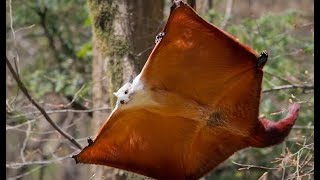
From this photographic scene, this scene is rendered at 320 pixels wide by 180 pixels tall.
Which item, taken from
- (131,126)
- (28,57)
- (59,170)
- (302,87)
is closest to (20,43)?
(28,57)

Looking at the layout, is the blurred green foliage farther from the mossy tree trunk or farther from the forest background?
the mossy tree trunk

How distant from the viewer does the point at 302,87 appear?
14.3 ft

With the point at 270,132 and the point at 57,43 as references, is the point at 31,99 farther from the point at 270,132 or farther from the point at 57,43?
the point at 57,43

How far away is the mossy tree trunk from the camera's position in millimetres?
3107

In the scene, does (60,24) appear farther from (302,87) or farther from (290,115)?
(290,115)

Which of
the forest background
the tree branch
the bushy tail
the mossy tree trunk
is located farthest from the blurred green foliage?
the bushy tail

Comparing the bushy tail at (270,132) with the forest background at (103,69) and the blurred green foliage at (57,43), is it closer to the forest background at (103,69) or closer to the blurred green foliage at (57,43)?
the forest background at (103,69)

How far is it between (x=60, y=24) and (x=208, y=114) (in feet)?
12.7

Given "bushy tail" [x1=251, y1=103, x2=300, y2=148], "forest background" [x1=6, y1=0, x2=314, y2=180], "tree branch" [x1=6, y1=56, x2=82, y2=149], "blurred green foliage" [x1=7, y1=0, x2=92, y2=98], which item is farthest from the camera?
"blurred green foliage" [x1=7, y1=0, x2=92, y2=98]

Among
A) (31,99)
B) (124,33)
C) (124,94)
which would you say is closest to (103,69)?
(31,99)

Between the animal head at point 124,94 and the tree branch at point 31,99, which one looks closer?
the animal head at point 124,94

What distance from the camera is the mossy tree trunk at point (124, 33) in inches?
122

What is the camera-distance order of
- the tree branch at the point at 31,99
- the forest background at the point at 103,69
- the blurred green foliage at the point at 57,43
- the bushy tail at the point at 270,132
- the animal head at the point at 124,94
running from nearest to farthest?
the animal head at the point at 124,94 → the bushy tail at the point at 270,132 → the tree branch at the point at 31,99 → the forest background at the point at 103,69 → the blurred green foliage at the point at 57,43

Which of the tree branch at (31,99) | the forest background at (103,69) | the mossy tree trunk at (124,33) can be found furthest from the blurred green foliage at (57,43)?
the mossy tree trunk at (124,33)
